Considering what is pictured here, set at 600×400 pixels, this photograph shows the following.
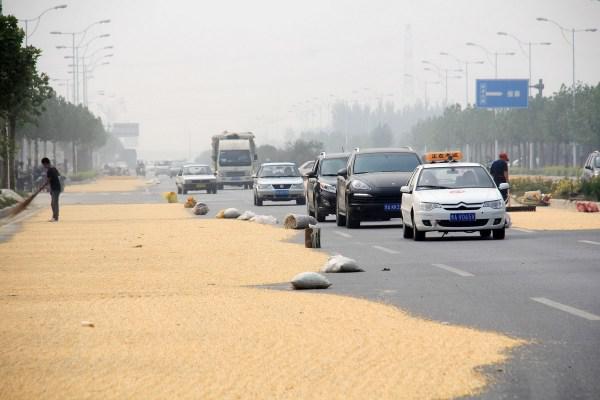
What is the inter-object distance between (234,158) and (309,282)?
6795 centimetres

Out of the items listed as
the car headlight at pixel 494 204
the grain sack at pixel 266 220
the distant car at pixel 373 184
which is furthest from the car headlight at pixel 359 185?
the grain sack at pixel 266 220

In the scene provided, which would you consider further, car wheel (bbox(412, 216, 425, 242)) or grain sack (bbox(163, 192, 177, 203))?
grain sack (bbox(163, 192, 177, 203))

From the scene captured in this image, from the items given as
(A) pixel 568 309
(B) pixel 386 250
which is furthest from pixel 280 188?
(A) pixel 568 309

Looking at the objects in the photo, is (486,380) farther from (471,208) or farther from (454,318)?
(471,208)

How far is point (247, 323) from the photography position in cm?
1237

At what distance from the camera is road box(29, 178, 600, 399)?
914cm

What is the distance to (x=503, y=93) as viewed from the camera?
323 feet

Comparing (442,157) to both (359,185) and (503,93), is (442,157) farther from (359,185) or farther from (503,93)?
(503,93)

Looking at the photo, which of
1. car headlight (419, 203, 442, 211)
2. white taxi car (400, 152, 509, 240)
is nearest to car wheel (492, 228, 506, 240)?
white taxi car (400, 152, 509, 240)

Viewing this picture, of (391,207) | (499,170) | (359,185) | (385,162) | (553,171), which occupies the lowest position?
(553,171)

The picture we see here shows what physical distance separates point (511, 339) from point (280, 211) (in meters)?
34.2

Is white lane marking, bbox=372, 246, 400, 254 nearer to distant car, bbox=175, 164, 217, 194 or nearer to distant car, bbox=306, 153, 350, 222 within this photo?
distant car, bbox=306, 153, 350, 222

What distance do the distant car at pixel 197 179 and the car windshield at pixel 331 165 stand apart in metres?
37.9

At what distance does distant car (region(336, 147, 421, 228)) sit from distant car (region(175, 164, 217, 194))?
1655 inches
